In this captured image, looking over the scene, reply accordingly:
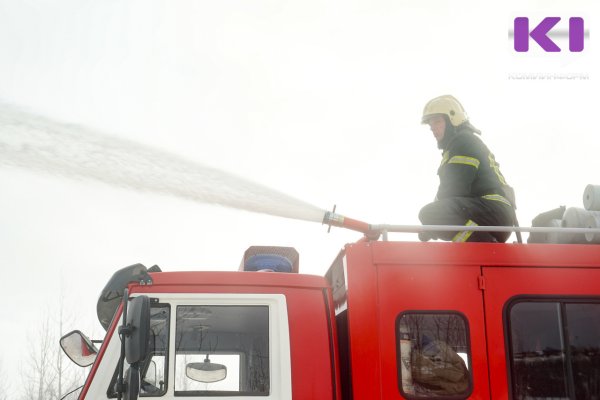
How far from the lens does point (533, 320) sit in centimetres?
447

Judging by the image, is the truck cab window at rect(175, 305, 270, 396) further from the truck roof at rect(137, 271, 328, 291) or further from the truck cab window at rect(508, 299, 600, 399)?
the truck cab window at rect(508, 299, 600, 399)

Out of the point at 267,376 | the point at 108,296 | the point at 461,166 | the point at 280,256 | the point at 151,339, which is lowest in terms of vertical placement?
the point at 267,376

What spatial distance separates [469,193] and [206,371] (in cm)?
260

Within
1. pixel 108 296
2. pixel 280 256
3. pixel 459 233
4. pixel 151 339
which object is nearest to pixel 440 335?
pixel 459 233

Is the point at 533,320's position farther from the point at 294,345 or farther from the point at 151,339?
the point at 151,339

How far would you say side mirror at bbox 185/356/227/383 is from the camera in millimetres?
4336

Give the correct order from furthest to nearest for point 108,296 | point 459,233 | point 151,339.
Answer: point 459,233 → point 108,296 → point 151,339

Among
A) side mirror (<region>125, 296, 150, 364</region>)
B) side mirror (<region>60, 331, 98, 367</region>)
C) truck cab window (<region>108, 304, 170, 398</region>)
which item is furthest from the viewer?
side mirror (<region>60, 331, 98, 367</region>)

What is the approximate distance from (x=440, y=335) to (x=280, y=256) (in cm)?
139

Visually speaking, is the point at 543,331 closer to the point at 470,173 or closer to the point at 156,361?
the point at 470,173

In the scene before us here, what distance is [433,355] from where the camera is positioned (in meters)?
4.40

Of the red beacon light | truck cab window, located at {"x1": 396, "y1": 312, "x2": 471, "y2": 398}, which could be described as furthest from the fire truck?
the red beacon light

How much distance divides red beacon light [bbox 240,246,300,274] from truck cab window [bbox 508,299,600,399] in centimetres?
171

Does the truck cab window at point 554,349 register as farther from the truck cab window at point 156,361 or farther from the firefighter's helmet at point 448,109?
the truck cab window at point 156,361
